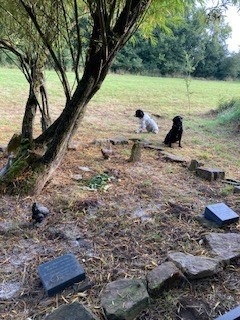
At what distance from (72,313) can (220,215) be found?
126 cm

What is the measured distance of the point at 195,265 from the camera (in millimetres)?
1555

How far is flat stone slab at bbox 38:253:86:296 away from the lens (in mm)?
1427

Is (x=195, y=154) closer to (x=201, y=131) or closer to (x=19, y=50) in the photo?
(x=201, y=131)

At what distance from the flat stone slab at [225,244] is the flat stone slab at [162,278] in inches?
Result: 13.5

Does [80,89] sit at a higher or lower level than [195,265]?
higher

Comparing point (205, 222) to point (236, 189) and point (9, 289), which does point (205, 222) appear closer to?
point (236, 189)

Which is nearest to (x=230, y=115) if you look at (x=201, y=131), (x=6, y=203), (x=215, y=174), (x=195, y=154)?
(x=201, y=131)

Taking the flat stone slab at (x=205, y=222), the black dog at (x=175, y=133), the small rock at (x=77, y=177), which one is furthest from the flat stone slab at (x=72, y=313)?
the black dog at (x=175, y=133)

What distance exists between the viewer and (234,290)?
1.47m

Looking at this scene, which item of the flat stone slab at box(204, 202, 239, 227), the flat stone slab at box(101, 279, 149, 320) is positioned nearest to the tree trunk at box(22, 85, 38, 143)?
the flat stone slab at box(204, 202, 239, 227)

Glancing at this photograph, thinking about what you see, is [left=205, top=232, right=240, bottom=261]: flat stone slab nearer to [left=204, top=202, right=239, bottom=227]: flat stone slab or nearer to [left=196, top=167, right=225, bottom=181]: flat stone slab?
[left=204, top=202, right=239, bottom=227]: flat stone slab

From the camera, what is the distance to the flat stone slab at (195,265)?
1.51 m

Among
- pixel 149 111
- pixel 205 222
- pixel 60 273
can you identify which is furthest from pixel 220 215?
pixel 149 111

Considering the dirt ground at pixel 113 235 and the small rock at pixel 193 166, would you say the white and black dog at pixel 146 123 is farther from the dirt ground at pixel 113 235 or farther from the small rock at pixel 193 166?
the dirt ground at pixel 113 235
